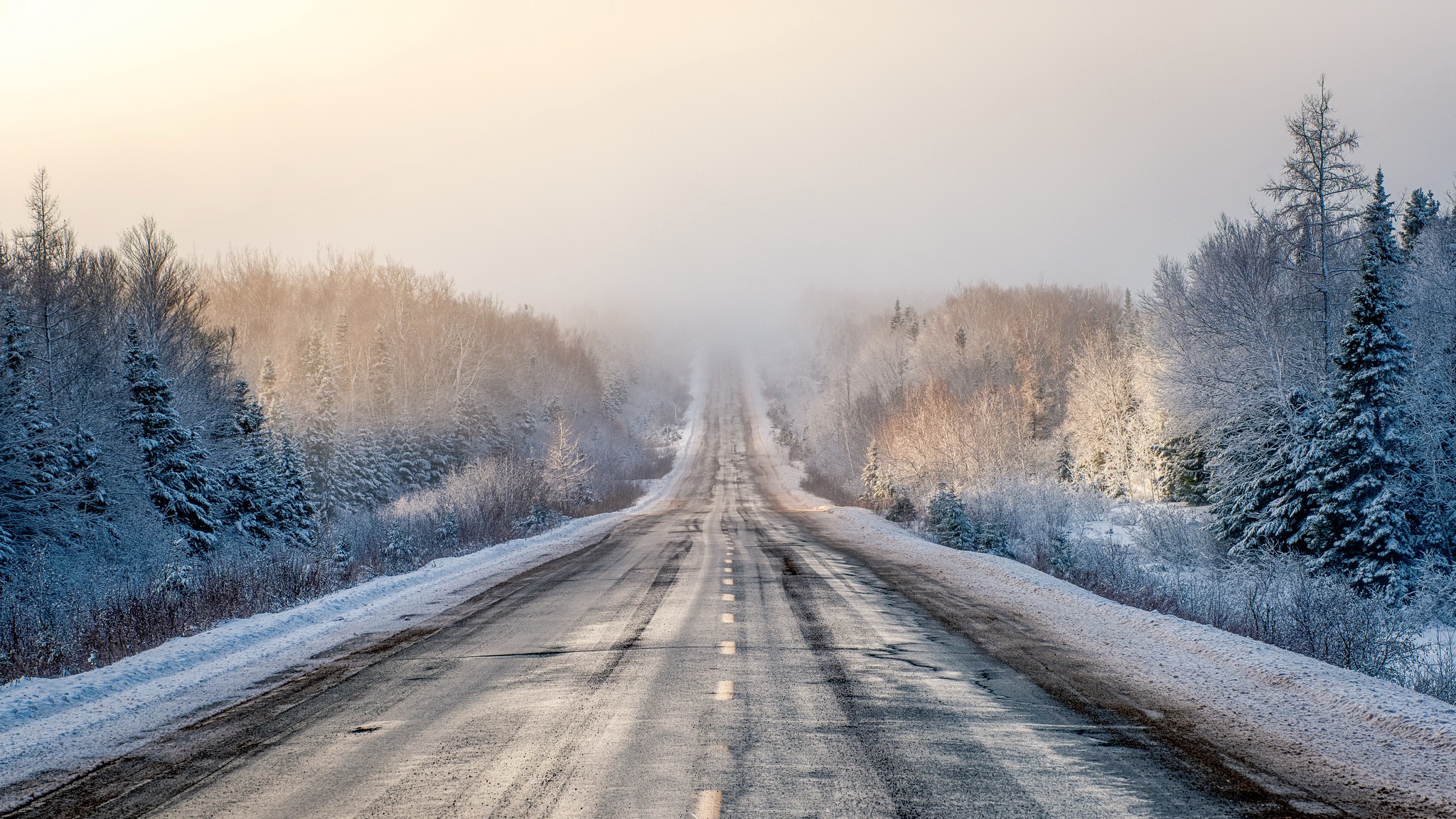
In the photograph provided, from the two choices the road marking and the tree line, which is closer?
the road marking

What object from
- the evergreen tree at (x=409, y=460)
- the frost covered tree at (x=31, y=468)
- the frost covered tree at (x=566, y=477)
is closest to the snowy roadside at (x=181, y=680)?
the frost covered tree at (x=31, y=468)

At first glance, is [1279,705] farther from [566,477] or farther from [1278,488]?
[566,477]

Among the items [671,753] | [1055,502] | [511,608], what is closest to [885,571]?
[511,608]

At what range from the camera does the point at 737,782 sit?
14.2ft

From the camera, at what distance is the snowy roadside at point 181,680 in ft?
17.7

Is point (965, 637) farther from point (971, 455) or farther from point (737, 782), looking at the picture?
point (971, 455)

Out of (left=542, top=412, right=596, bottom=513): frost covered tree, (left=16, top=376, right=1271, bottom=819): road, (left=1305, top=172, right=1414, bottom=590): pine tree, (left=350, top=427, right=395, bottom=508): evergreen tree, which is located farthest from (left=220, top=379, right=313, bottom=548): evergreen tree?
(left=1305, top=172, right=1414, bottom=590): pine tree

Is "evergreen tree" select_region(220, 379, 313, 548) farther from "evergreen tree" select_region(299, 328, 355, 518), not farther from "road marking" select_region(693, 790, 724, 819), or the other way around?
"road marking" select_region(693, 790, 724, 819)

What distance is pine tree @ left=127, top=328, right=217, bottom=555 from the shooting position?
70.3 feet

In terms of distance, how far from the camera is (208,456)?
23984mm

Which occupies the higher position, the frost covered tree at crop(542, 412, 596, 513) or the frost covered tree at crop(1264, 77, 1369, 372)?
the frost covered tree at crop(1264, 77, 1369, 372)

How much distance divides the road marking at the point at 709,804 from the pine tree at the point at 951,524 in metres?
21.0

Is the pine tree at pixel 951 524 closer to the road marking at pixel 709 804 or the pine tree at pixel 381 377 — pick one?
the road marking at pixel 709 804

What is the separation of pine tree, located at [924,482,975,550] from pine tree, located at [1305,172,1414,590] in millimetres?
9092
